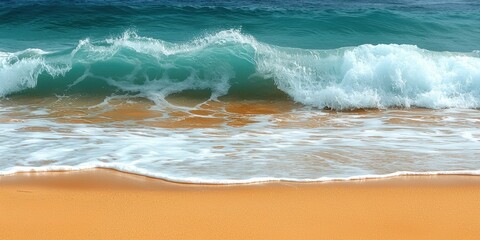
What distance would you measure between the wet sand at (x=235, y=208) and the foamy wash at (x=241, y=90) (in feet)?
1.06

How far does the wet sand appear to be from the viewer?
3639 mm

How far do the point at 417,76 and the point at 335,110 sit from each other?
1907mm

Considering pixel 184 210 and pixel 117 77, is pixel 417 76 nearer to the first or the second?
pixel 117 77

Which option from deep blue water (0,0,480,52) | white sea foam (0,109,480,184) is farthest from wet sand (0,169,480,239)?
deep blue water (0,0,480,52)

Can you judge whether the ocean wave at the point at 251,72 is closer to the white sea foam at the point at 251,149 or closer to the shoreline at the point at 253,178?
the white sea foam at the point at 251,149

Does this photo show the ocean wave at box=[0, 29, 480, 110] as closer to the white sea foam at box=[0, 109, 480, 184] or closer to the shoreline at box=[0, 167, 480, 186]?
the white sea foam at box=[0, 109, 480, 184]

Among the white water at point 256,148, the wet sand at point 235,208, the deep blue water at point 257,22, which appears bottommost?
the wet sand at point 235,208

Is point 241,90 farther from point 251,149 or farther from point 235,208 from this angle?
point 235,208

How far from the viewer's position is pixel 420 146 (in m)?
6.28

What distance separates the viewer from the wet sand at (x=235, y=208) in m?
3.64

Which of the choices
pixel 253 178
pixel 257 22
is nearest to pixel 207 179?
pixel 253 178

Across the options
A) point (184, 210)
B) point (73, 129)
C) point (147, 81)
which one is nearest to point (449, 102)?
point (147, 81)

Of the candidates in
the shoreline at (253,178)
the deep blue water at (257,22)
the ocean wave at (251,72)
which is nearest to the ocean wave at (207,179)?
the shoreline at (253,178)

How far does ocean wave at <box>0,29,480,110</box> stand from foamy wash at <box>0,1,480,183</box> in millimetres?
25
